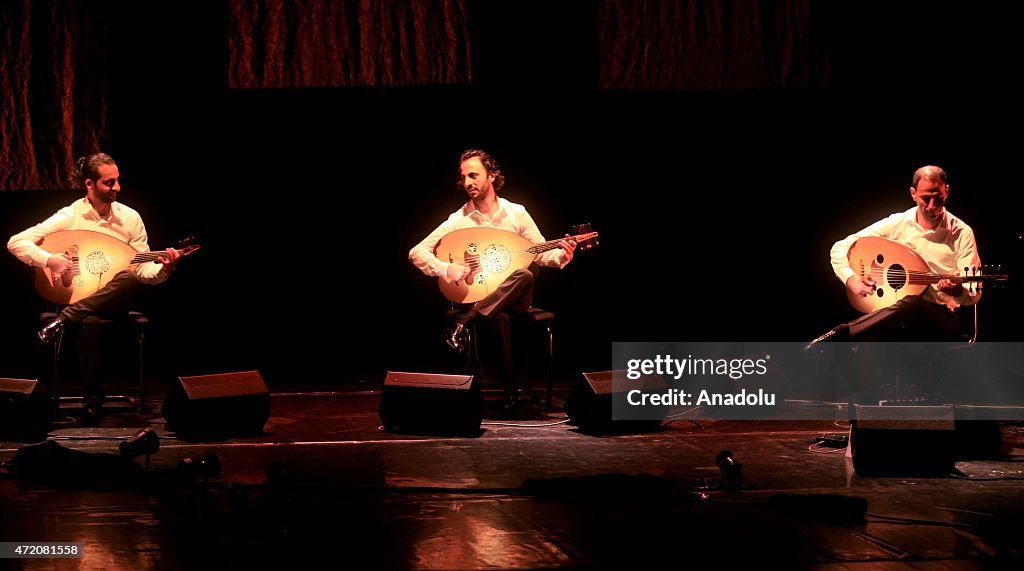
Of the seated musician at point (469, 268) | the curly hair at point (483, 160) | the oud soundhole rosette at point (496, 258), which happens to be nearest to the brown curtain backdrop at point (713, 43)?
the curly hair at point (483, 160)

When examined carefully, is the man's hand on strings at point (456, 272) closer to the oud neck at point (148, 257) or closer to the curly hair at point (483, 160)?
the curly hair at point (483, 160)

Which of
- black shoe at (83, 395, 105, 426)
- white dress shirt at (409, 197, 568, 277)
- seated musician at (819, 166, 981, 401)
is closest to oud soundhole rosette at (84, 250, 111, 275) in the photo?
black shoe at (83, 395, 105, 426)

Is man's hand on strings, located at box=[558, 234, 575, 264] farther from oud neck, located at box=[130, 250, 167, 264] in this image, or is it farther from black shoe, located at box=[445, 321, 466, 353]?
oud neck, located at box=[130, 250, 167, 264]

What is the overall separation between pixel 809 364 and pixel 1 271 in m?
4.94

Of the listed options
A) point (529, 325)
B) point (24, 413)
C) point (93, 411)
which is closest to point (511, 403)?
point (529, 325)

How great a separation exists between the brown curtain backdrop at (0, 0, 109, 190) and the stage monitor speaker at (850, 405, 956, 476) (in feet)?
14.6

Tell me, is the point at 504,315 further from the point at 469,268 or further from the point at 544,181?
the point at 544,181

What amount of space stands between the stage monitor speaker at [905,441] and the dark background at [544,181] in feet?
9.55

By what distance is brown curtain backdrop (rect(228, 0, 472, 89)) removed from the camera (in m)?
6.22

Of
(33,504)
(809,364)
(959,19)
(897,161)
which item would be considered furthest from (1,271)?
(959,19)

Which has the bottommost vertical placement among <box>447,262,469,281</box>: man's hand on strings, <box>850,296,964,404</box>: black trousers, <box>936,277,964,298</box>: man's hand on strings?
<box>850,296,964,404</box>: black trousers

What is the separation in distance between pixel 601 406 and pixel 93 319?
2.45m

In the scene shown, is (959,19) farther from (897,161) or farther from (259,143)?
(259,143)

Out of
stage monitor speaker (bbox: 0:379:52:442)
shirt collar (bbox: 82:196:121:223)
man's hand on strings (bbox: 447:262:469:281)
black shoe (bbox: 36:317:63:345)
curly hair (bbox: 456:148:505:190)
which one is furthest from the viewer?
curly hair (bbox: 456:148:505:190)
